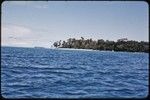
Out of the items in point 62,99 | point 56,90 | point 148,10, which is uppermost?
point 148,10

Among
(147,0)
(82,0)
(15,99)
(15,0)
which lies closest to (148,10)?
(147,0)

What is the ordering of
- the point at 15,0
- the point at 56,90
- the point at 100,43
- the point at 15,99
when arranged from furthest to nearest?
the point at 100,43 → the point at 56,90 → the point at 15,99 → the point at 15,0

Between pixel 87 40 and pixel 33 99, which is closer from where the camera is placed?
pixel 33 99

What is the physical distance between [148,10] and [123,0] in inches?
15.5

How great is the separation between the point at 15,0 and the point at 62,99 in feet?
4.17

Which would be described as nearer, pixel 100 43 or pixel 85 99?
pixel 85 99

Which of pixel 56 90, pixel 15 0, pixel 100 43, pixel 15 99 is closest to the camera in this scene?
pixel 15 0

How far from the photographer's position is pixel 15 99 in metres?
3.75

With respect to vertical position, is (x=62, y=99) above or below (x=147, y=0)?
below

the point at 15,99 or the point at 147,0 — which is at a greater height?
the point at 147,0

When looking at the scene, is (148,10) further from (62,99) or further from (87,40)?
(87,40)

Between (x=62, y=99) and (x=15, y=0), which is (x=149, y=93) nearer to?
(x=62, y=99)

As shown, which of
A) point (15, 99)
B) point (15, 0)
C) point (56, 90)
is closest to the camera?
point (15, 0)

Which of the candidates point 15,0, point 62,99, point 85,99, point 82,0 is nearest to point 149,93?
point 85,99
